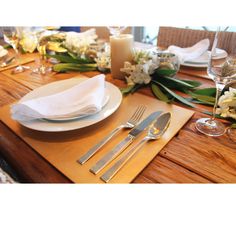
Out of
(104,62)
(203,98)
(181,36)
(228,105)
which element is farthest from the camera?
(181,36)

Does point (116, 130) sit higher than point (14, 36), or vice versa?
point (14, 36)

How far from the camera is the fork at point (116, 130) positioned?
43cm

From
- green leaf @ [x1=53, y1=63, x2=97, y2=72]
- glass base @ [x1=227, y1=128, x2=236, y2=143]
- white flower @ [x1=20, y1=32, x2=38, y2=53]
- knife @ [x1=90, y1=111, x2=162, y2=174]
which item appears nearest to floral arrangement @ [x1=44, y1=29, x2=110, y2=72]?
green leaf @ [x1=53, y1=63, x2=97, y2=72]

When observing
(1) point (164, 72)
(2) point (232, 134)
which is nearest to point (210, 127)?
(2) point (232, 134)

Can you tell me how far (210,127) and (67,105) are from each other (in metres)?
0.38

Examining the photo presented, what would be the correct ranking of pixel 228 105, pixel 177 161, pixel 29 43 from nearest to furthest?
1. pixel 177 161
2. pixel 228 105
3. pixel 29 43

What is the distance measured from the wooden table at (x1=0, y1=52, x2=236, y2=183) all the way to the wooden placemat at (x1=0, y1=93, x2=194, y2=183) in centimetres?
1

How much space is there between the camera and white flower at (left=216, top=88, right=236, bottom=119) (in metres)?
0.53

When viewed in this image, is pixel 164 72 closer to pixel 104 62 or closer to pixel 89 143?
A: pixel 104 62

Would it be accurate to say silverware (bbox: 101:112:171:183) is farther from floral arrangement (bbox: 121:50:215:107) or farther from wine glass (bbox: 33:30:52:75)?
wine glass (bbox: 33:30:52:75)

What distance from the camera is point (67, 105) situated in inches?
22.2

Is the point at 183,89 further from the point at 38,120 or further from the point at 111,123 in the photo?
the point at 38,120

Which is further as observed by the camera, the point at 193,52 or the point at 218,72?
the point at 193,52
